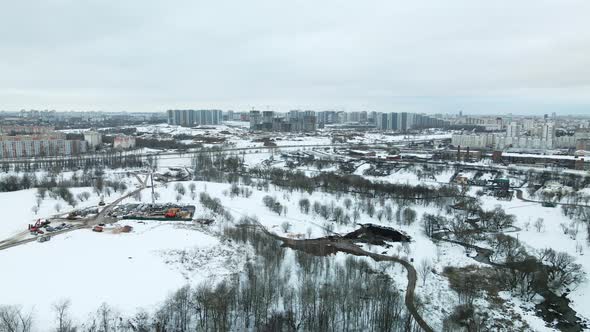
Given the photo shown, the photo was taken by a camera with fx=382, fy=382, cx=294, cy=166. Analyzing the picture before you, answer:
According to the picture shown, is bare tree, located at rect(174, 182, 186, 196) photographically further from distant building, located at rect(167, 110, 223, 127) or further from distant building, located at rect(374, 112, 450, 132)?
distant building, located at rect(374, 112, 450, 132)

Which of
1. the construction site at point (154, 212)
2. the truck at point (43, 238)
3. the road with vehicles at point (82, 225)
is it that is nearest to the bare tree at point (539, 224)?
the construction site at point (154, 212)

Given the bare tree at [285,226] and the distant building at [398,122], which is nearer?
the bare tree at [285,226]

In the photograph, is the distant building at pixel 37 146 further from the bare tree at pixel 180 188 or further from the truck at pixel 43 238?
the truck at pixel 43 238

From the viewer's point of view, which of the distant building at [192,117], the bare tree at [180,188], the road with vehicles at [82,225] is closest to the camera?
the road with vehicles at [82,225]

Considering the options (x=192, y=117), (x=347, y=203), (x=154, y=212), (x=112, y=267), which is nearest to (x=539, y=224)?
(x=347, y=203)

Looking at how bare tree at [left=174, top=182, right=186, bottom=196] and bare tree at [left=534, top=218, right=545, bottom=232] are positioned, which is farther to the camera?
bare tree at [left=174, top=182, right=186, bottom=196]

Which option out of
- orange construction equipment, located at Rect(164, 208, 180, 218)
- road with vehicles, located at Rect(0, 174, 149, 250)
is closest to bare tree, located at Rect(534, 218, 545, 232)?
orange construction equipment, located at Rect(164, 208, 180, 218)

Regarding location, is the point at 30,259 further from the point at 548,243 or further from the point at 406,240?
the point at 548,243

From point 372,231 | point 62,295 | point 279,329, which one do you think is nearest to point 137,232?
point 62,295

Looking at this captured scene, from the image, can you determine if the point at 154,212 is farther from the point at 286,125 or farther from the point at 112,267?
the point at 286,125
